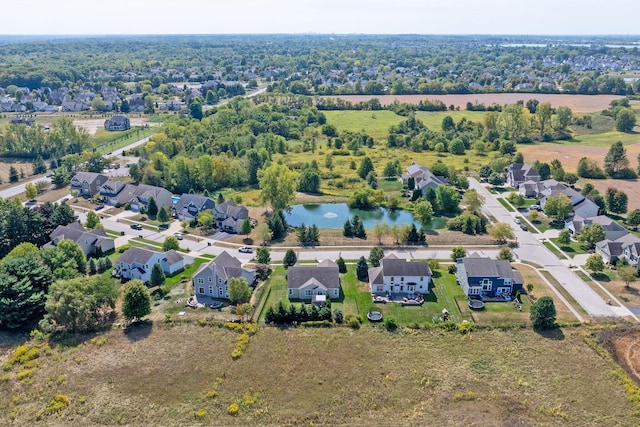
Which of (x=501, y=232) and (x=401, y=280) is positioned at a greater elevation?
(x=501, y=232)

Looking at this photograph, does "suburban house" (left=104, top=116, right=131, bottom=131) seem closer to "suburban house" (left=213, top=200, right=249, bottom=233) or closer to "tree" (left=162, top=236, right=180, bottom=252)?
"suburban house" (left=213, top=200, right=249, bottom=233)

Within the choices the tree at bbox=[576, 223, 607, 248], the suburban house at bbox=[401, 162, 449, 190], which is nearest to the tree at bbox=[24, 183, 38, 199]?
the suburban house at bbox=[401, 162, 449, 190]

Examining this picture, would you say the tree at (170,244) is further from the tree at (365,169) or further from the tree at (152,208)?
the tree at (365,169)

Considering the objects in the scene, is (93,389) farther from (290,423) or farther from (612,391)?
(612,391)

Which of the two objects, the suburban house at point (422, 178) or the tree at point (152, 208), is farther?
the suburban house at point (422, 178)

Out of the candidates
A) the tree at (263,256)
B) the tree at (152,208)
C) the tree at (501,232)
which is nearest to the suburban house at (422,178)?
the tree at (501,232)

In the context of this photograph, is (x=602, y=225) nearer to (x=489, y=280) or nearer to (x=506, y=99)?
(x=489, y=280)

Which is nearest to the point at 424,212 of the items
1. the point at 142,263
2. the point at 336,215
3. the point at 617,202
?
the point at 336,215
